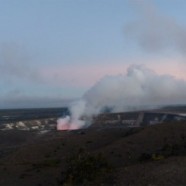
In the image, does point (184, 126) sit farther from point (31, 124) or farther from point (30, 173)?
point (31, 124)

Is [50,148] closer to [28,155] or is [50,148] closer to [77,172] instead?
[28,155]

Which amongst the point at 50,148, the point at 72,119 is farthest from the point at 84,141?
the point at 72,119

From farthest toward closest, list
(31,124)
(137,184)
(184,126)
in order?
1. (31,124)
2. (184,126)
3. (137,184)

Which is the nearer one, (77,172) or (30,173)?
(77,172)

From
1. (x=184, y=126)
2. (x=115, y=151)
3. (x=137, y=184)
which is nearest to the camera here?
(x=137, y=184)

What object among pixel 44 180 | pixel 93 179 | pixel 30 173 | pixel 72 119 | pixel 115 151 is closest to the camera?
pixel 93 179

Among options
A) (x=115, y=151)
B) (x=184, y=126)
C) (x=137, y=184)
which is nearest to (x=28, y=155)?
(x=115, y=151)
